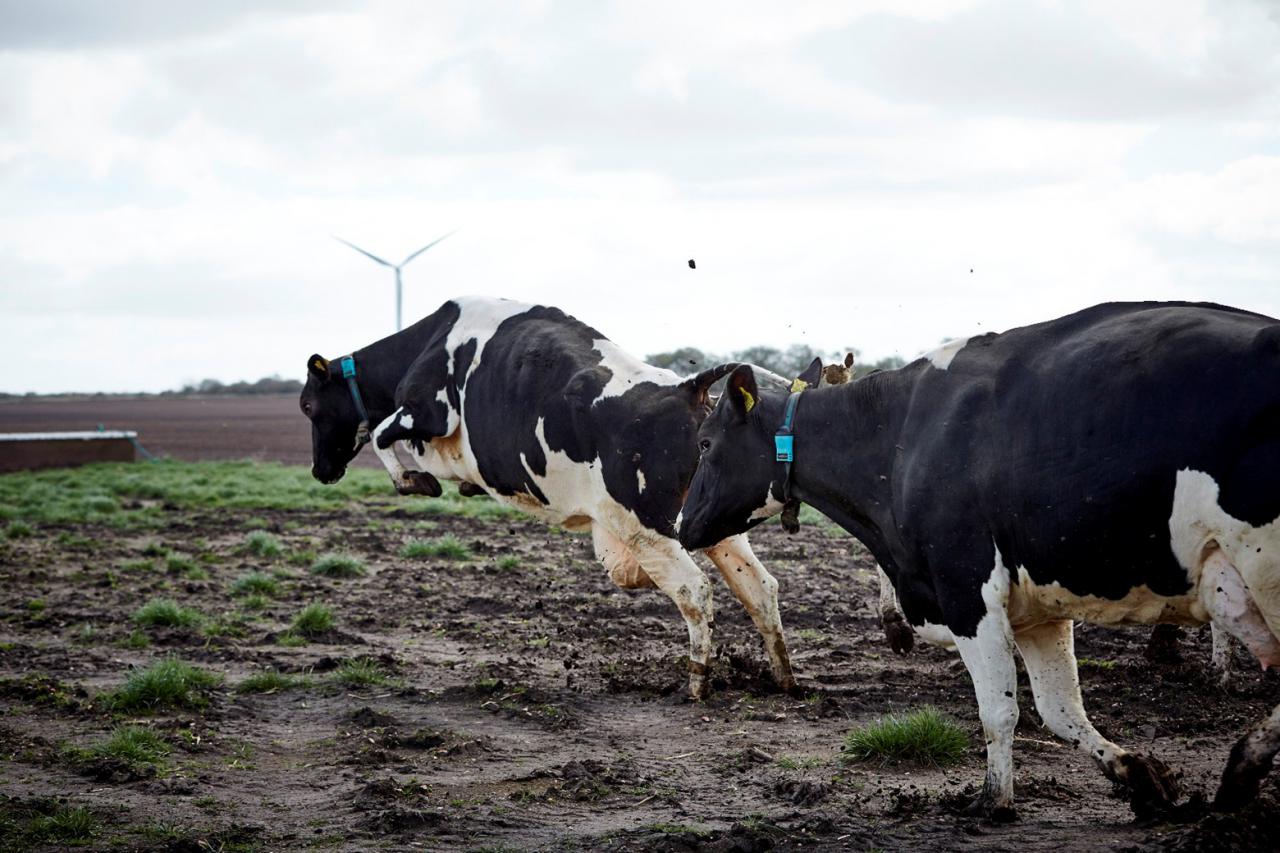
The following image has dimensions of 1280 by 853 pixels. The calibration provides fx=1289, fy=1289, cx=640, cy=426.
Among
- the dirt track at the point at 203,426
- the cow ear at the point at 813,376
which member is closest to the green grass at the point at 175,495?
the dirt track at the point at 203,426

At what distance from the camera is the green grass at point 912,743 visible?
23.5 feet

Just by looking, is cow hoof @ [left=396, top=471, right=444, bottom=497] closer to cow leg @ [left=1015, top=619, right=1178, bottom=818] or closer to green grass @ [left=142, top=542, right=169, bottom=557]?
cow leg @ [left=1015, top=619, right=1178, bottom=818]

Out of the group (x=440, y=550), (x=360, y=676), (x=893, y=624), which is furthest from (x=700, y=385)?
(x=440, y=550)

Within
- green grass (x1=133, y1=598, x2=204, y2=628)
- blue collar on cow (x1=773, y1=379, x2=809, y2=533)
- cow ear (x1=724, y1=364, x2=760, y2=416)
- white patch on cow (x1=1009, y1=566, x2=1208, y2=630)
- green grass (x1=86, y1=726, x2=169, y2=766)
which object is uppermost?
cow ear (x1=724, y1=364, x2=760, y2=416)

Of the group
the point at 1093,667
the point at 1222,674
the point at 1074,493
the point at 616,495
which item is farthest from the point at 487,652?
the point at 1074,493

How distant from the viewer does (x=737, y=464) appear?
7.24m

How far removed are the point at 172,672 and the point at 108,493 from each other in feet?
53.5

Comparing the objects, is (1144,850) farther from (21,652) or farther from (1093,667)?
(21,652)

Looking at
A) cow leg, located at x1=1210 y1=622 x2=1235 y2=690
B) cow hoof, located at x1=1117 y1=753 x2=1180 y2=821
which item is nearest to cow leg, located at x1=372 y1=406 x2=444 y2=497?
cow leg, located at x1=1210 y1=622 x2=1235 y2=690

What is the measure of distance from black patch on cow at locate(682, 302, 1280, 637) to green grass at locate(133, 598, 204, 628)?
750 cm

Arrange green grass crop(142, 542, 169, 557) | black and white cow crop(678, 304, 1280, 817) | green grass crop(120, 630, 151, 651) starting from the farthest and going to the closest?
green grass crop(142, 542, 169, 557) → green grass crop(120, 630, 151, 651) → black and white cow crop(678, 304, 1280, 817)

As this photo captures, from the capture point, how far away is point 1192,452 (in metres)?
5.13

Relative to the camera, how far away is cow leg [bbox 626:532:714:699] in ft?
29.1

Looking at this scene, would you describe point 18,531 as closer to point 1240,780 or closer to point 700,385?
point 700,385
